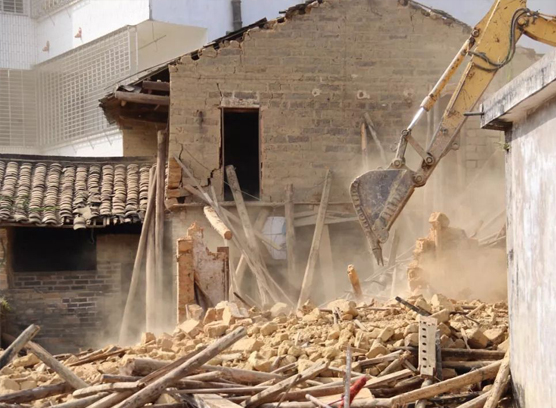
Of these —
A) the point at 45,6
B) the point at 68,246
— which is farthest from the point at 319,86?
the point at 45,6

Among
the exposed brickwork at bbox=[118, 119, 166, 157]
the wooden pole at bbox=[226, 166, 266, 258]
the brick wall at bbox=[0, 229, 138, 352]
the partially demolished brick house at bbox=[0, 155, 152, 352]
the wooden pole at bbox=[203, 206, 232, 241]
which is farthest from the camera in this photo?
the exposed brickwork at bbox=[118, 119, 166, 157]

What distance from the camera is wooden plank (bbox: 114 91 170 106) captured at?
17.9m

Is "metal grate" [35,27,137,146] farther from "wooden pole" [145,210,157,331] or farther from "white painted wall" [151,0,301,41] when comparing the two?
"wooden pole" [145,210,157,331]

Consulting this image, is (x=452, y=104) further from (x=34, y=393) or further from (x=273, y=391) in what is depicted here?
(x=34, y=393)

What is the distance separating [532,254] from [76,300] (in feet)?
39.2

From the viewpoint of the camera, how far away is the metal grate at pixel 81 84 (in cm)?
2605

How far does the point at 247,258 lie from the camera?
16812 millimetres

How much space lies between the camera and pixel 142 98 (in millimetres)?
18312

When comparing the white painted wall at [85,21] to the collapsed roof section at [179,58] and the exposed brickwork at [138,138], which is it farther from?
the collapsed roof section at [179,58]

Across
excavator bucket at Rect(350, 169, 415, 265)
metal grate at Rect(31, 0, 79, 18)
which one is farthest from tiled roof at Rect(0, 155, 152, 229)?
metal grate at Rect(31, 0, 79, 18)

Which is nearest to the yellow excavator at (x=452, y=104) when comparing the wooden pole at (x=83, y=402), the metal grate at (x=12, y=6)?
the wooden pole at (x=83, y=402)

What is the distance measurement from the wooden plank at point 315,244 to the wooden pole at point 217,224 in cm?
153

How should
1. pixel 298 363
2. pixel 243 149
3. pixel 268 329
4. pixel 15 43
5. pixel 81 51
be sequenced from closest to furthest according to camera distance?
pixel 298 363, pixel 268 329, pixel 243 149, pixel 81 51, pixel 15 43

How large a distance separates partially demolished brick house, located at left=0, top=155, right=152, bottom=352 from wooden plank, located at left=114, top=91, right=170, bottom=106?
1.57m
